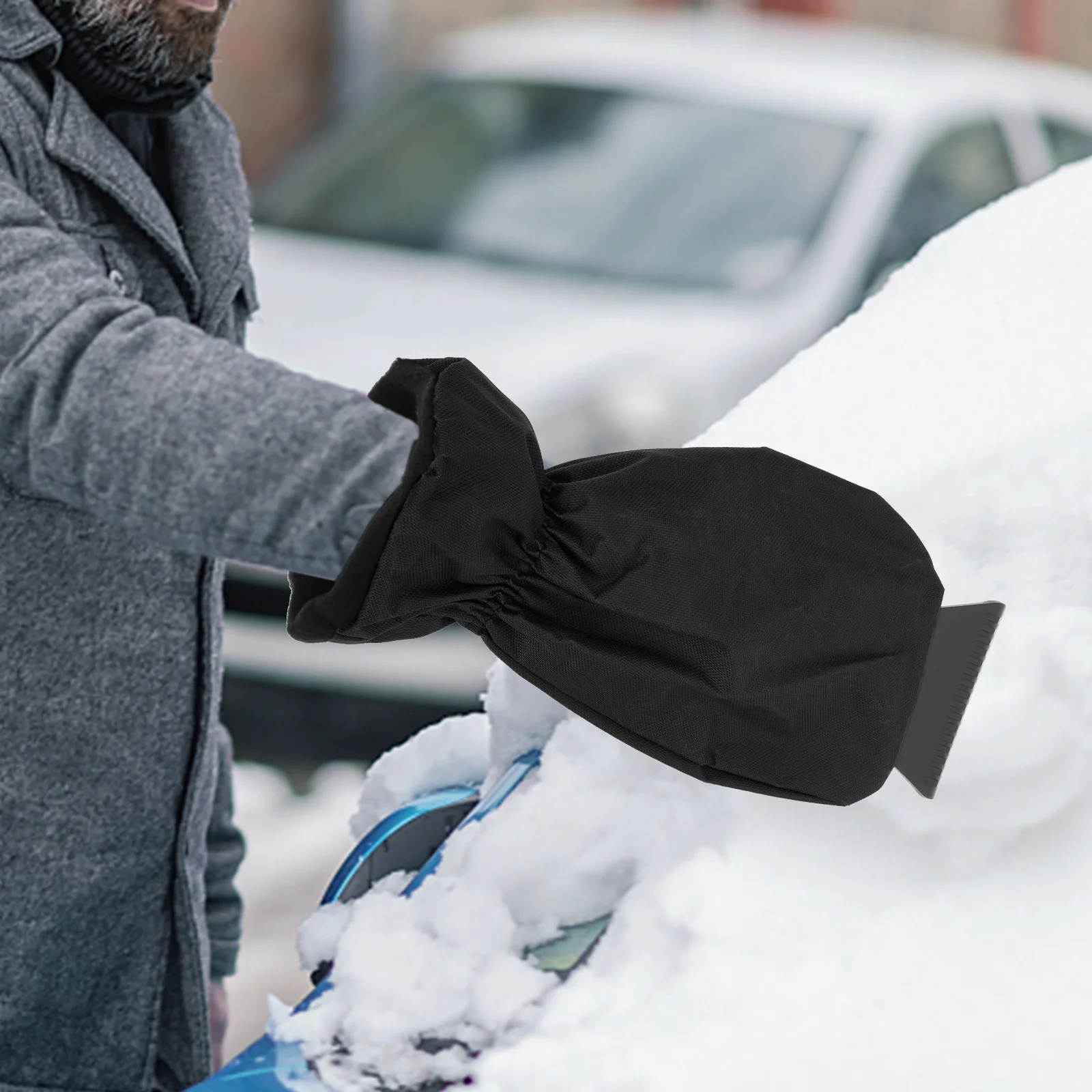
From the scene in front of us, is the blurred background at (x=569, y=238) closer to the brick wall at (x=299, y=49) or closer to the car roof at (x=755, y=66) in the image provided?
the car roof at (x=755, y=66)

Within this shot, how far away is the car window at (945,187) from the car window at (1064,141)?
35 centimetres

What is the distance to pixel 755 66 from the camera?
16.3 feet

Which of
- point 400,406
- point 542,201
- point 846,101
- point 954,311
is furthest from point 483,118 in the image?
point 400,406

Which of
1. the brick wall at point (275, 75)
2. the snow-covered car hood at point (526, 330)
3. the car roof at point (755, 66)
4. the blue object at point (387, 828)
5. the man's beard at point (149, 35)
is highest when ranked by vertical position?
the man's beard at point (149, 35)

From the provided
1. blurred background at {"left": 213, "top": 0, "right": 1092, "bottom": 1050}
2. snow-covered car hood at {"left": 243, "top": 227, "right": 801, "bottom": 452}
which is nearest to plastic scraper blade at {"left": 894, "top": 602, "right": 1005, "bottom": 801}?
blurred background at {"left": 213, "top": 0, "right": 1092, "bottom": 1050}

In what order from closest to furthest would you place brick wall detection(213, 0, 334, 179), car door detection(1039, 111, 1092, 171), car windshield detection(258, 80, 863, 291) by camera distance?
car windshield detection(258, 80, 863, 291)
car door detection(1039, 111, 1092, 171)
brick wall detection(213, 0, 334, 179)

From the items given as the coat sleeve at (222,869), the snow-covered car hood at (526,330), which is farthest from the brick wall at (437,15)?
the coat sleeve at (222,869)

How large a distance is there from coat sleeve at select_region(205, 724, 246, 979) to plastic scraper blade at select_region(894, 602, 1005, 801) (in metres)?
0.91

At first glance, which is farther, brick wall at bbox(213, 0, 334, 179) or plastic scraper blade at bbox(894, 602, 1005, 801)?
brick wall at bbox(213, 0, 334, 179)

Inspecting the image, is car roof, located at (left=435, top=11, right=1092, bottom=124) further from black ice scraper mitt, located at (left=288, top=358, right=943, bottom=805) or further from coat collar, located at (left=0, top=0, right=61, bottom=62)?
black ice scraper mitt, located at (left=288, top=358, right=943, bottom=805)

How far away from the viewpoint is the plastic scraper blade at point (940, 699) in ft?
3.88

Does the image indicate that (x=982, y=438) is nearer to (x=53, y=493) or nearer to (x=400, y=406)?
(x=400, y=406)

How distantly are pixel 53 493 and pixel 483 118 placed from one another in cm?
412

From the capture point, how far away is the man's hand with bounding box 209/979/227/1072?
6.32 feet
